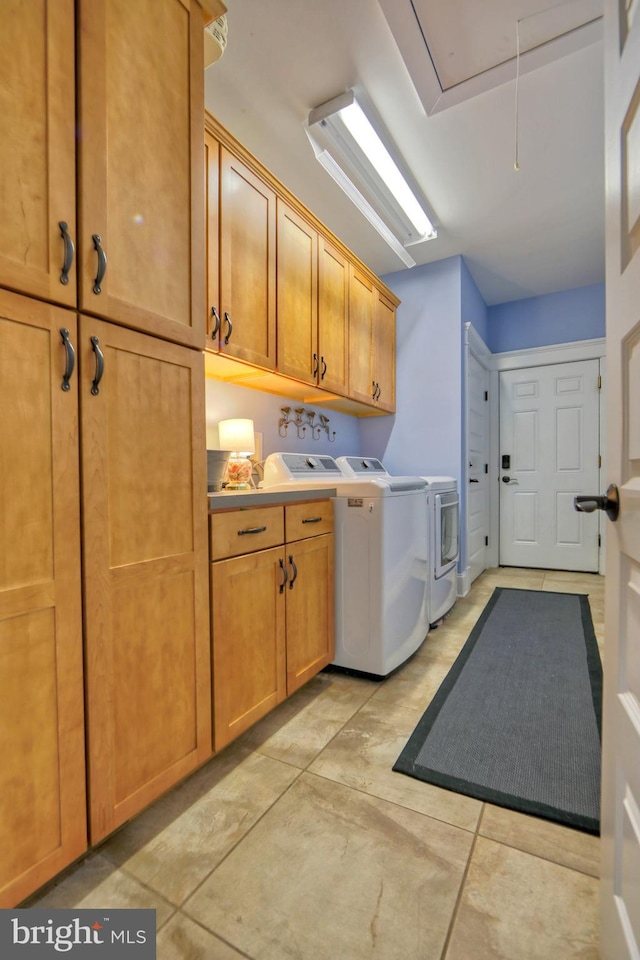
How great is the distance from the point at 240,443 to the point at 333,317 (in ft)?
3.50

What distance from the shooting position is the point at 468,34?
165 cm

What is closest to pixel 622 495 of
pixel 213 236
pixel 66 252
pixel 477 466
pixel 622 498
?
pixel 622 498

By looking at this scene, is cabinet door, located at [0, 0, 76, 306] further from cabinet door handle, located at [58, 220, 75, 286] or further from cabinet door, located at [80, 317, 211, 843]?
cabinet door, located at [80, 317, 211, 843]

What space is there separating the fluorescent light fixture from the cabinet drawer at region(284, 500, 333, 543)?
1697mm

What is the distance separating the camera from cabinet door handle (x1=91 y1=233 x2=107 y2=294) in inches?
40.7

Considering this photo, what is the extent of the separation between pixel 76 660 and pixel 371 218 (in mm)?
2677

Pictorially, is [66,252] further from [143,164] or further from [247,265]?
[247,265]

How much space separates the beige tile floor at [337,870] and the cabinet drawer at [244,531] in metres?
0.73

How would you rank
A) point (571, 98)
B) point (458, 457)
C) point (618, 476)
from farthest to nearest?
1. point (458, 457)
2. point (571, 98)
3. point (618, 476)

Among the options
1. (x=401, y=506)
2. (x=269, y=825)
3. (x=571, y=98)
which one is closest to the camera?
(x=269, y=825)

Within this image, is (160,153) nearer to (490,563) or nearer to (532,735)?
(532,735)

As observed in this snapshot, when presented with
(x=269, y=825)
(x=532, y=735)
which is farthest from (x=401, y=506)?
(x=269, y=825)

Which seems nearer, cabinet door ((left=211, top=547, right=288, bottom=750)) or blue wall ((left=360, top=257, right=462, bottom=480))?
cabinet door ((left=211, top=547, right=288, bottom=750))

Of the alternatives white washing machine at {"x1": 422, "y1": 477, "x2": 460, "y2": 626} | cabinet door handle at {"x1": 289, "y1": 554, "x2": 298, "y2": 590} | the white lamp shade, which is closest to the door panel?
cabinet door handle at {"x1": 289, "y1": 554, "x2": 298, "y2": 590}
